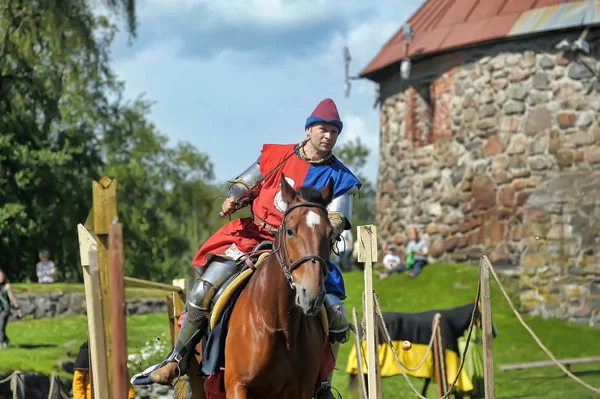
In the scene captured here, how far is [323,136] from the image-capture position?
25.9ft

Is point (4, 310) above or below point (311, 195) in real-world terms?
below

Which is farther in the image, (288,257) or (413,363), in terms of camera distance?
(413,363)

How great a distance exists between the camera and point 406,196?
29203 mm

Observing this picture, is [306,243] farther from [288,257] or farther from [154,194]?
[154,194]

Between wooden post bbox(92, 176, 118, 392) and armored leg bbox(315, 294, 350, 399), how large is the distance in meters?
2.16

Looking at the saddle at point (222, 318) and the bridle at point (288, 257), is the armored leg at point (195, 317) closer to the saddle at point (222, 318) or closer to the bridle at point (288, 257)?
the saddle at point (222, 318)

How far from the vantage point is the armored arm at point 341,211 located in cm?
718

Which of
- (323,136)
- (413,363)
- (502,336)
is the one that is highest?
(323,136)

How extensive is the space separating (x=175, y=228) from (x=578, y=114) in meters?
40.8

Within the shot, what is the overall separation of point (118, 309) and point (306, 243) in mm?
1665

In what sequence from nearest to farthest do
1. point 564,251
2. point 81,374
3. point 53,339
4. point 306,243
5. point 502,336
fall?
point 306,243
point 81,374
point 53,339
point 502,336
point 564,251

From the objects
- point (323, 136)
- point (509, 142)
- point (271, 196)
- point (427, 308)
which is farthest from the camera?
point (509, 142)

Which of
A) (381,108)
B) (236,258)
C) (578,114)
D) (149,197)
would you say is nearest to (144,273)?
(149,197)

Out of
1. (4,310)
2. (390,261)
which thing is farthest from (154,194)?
(4,310)
